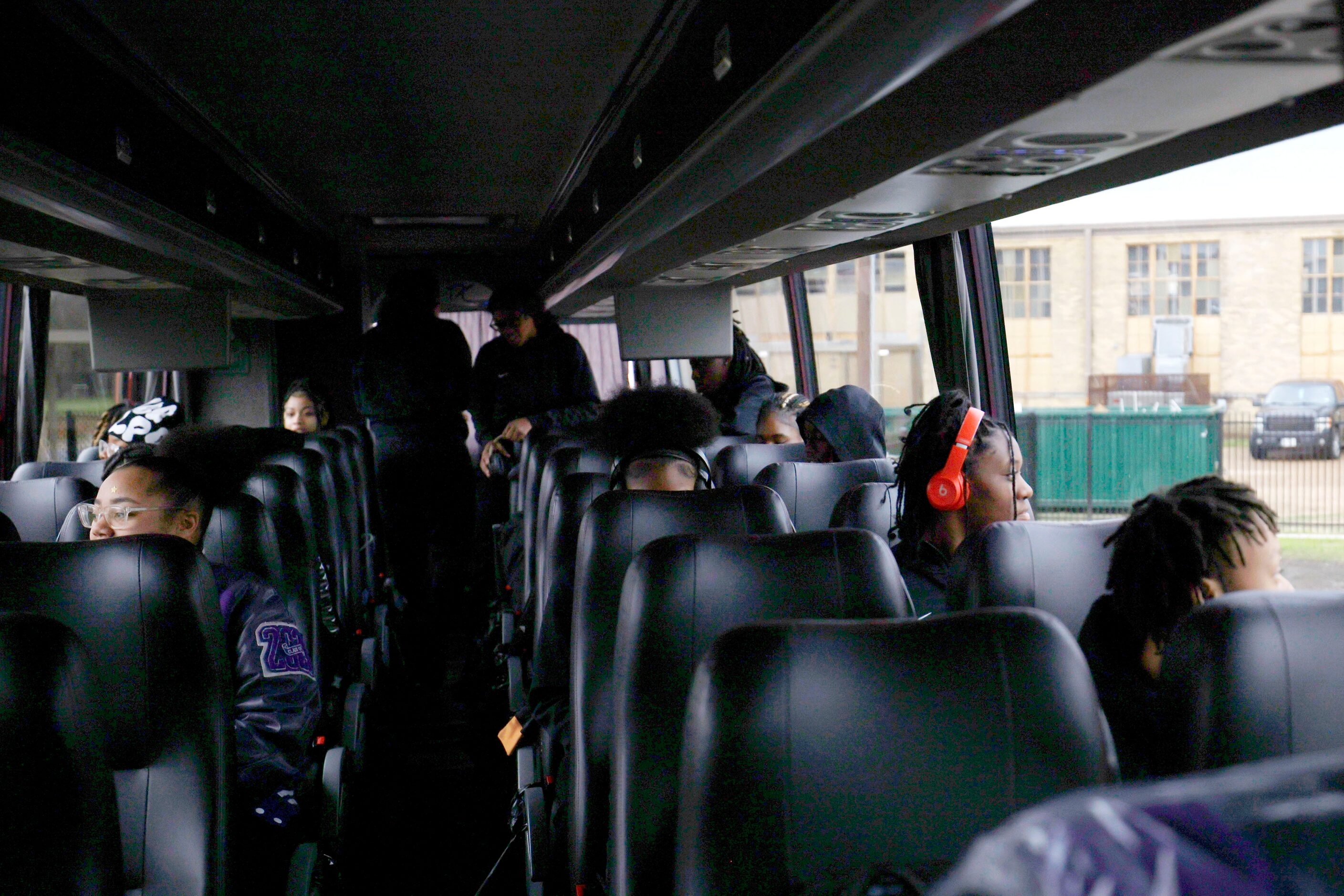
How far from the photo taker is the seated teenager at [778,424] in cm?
502

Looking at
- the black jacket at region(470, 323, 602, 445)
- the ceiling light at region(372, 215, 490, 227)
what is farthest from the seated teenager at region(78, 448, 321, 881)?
the ceiling light at region(372, 215, 490, 227)

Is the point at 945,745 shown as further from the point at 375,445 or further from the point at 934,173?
the point at 375,445

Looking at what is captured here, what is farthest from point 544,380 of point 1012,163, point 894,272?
point 1012,163

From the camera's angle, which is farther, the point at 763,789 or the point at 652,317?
the point at 652,317

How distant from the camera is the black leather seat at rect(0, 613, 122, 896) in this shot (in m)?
1.22

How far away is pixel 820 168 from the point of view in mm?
2182

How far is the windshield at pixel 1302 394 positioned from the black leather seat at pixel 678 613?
5.61ft

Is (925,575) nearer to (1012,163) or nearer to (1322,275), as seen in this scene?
(1012,163)

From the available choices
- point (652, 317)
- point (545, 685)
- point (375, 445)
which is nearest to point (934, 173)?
point (545, 685)

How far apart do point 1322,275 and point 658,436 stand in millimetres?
1950

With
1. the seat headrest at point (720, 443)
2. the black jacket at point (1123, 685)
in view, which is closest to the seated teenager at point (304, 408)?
the seat headrest at point (720, 443)

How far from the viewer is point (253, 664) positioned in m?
2.09

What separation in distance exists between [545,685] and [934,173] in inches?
62.3

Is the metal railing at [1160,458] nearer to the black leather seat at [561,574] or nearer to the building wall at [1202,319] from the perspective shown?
the building wall at [1202,319]
